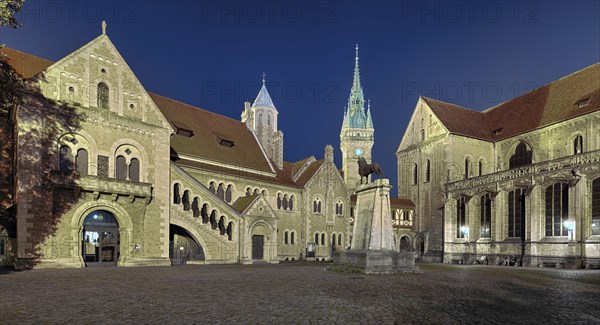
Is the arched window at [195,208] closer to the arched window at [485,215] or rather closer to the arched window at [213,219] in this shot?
the arched window at [213,219]

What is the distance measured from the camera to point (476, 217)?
4406 cm

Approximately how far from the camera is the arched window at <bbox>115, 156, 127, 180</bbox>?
94.5ft

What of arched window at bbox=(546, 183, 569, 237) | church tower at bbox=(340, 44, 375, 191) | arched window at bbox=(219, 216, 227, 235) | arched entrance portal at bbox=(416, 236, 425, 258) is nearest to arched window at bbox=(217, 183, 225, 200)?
arched window at bbox=(219, 216, 227, 235)

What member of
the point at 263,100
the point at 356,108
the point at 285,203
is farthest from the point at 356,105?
the point at 285,203

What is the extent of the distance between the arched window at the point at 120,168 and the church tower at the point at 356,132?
73.9 meters

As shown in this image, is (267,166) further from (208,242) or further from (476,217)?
(476,217)

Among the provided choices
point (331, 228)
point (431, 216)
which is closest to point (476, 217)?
point (431, 216)

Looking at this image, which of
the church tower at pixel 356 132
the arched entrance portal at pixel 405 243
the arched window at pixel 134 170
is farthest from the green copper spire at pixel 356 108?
the arched window at pixel 134 170

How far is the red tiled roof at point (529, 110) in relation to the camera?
137 feet

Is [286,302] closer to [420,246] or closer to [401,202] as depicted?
[401,202]

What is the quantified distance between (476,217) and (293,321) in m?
39.6

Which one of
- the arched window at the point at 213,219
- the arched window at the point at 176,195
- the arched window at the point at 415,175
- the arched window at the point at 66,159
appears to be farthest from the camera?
the arched window at the point at 415,175

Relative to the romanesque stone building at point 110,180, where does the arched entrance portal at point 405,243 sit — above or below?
below

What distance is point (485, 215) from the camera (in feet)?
142
